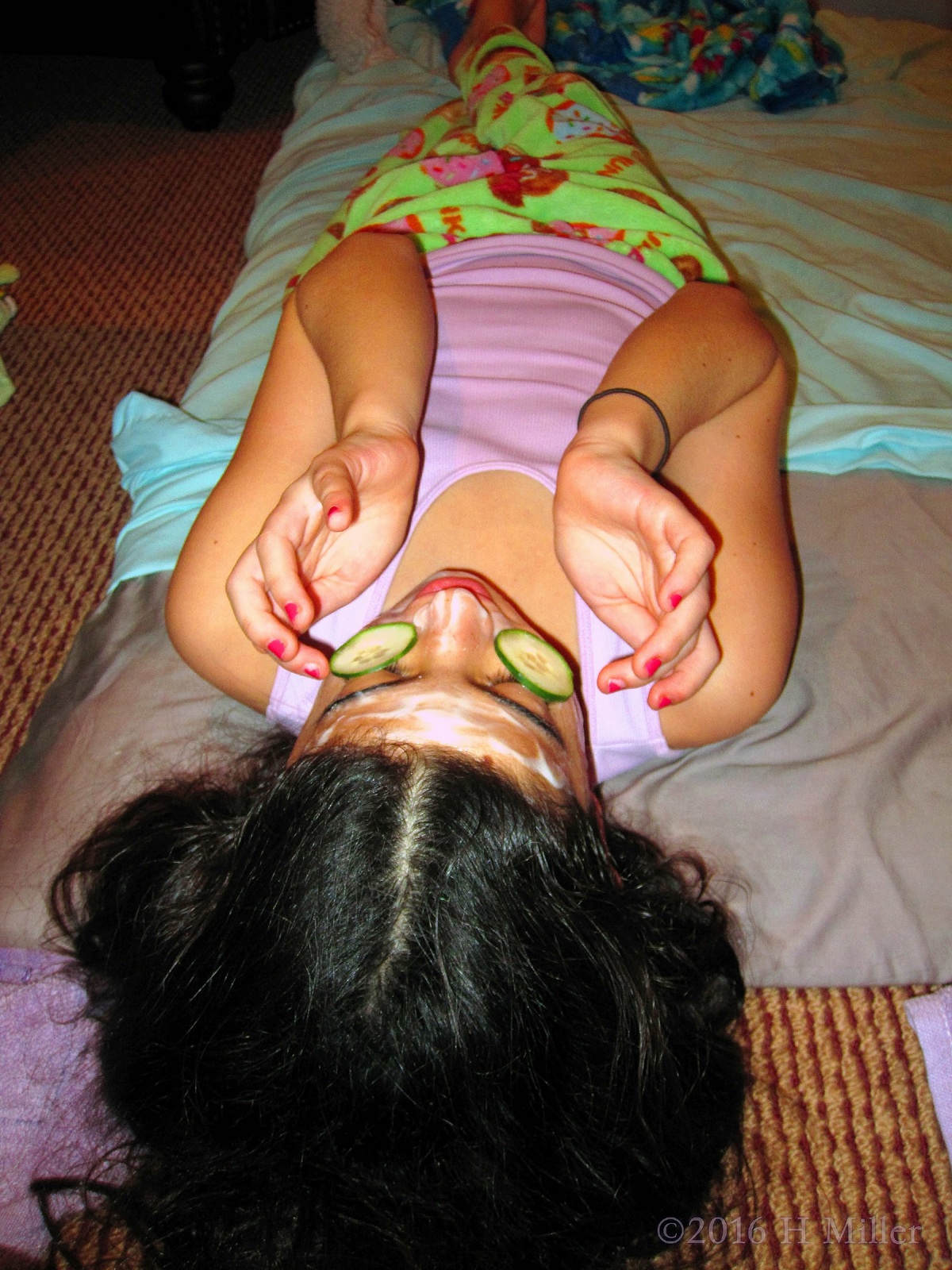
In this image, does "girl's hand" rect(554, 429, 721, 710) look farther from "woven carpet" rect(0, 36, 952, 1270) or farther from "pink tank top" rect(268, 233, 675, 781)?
"woven carpet" rect(0, 36, 952, 1270)

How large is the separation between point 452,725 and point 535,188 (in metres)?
0.89

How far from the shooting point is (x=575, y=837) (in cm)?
66

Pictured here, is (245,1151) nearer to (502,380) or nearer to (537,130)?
(502,380)

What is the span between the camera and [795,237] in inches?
54.6

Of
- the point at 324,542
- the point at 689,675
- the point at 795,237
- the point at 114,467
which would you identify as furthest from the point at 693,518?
the point at 114,467

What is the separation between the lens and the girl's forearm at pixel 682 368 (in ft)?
2.69

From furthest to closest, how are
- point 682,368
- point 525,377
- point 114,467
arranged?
point 114,467 → point 525,377 → point 682,368

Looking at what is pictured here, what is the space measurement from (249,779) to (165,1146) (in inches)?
14.2

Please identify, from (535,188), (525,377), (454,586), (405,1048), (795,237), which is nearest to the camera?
(405,1048)

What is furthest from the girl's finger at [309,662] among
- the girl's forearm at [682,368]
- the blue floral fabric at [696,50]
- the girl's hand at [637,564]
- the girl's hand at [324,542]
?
the blue floral fabric at [696,50]

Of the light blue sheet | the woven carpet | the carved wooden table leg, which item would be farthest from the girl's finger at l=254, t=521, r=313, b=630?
the carved wooden table leg

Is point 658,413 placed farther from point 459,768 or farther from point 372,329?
point 459,768

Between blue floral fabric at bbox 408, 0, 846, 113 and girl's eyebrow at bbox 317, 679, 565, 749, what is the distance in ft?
4.80

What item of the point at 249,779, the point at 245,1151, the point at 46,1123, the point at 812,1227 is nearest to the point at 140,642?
the point at 249,779
